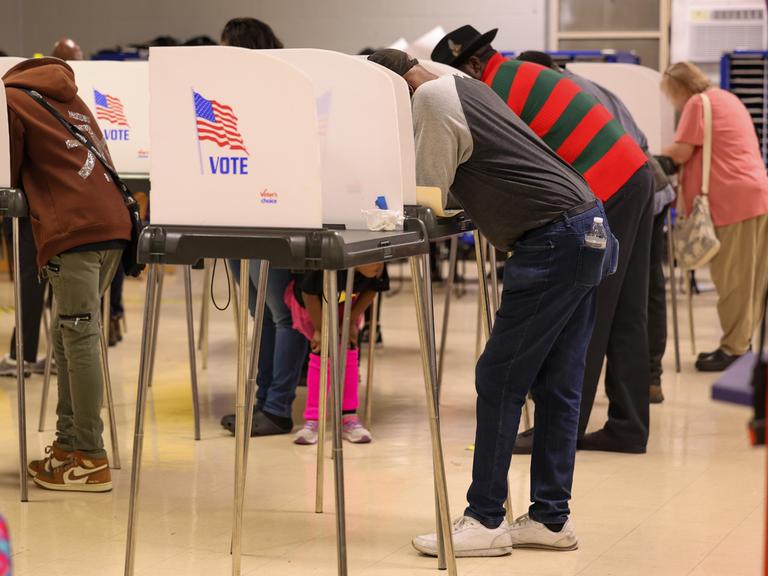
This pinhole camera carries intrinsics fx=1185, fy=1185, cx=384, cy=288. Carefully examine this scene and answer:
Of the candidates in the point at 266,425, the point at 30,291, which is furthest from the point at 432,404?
the point at 30,291

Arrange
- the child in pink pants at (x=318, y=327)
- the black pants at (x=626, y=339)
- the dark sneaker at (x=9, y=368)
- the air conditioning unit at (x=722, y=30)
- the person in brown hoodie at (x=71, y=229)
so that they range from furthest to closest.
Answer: the air conditioning unit at (x=722, y=30), the dark sneaker at (x=9, y=368), the child in pink pants at (x=318, y=327), the black pants at (x=626, y=339), the person in brown hoodie at (x=71, y=229)

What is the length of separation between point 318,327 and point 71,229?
1.06 meters

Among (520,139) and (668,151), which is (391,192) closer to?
(520,139)

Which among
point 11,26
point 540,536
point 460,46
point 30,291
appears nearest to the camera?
point 540,536

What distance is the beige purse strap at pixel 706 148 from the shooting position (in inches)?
205

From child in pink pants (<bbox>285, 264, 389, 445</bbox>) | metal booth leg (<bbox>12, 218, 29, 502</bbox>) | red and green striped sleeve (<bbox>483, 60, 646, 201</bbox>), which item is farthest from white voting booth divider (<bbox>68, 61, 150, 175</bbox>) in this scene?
red and green striped sleeve (<bbox>483, 60, 646, 201</bbox>)

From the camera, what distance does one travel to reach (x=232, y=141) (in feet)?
7.82

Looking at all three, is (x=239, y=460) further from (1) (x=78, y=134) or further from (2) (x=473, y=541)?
(1) (x=78, y=134)

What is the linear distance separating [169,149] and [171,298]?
5.59 meters

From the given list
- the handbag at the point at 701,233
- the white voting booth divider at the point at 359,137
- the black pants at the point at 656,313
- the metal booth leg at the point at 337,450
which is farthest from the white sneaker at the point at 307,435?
the handbag at the point at 701,233

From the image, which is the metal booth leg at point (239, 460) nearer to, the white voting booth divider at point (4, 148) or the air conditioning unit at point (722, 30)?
the white voting booth divider at point (4, 148)

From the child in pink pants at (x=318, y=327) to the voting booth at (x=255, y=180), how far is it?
143 cm

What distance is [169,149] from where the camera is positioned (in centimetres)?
244

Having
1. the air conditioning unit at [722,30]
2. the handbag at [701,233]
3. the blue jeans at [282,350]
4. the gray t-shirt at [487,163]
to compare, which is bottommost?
the blue jeans at [282,350]
